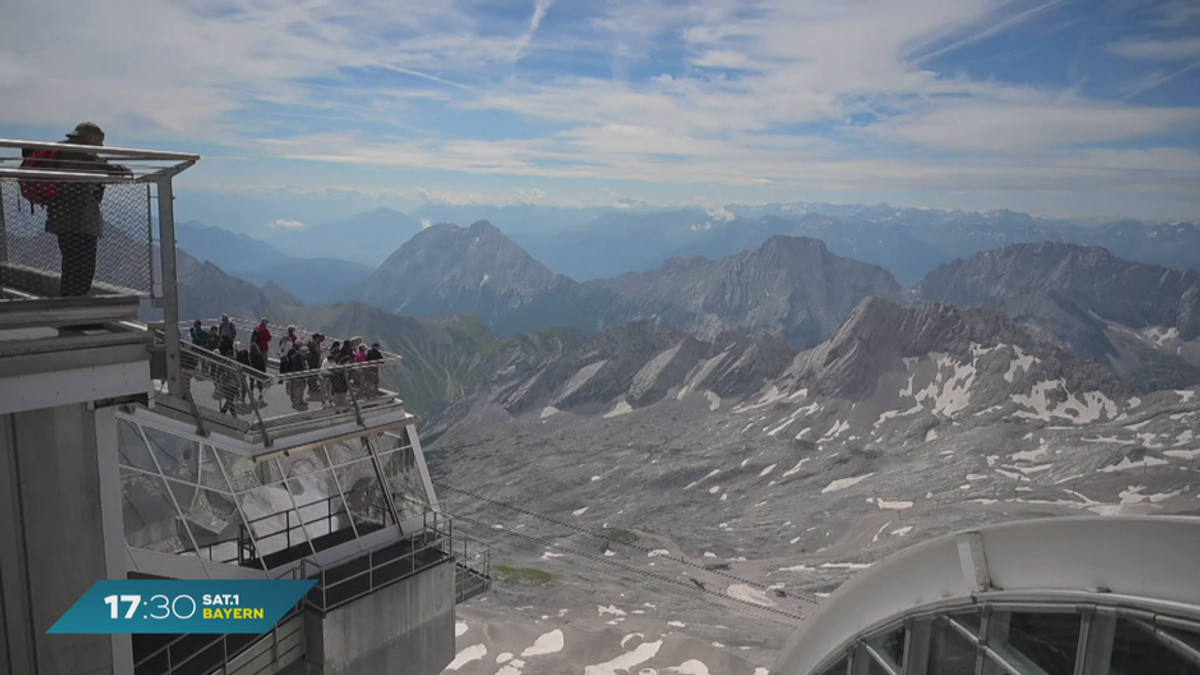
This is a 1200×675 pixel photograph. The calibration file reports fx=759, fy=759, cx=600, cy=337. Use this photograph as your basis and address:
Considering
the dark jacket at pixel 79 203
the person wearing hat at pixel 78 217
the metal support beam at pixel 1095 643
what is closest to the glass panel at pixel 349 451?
the person wearing hat at pixel 78 217

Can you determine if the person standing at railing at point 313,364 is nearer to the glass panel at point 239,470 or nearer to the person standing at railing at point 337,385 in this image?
the person standing at railing at point 337,385

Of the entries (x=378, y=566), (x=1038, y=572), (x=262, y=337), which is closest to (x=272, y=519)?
(x=378, y=566)

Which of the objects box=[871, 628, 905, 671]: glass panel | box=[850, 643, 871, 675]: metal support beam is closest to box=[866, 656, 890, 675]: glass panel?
box=[850, 643, 871, 675]: metal support beam

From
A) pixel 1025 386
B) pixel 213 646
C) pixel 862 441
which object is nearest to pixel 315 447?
pixel 213 646

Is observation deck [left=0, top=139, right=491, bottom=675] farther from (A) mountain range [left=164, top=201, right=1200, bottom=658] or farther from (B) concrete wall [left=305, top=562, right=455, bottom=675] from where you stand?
(A) mountain range [left=164, top=201, right=1200, bottom=658]

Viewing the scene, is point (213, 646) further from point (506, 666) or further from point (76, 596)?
point (506, 666)

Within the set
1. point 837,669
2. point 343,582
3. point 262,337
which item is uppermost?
point 262,337

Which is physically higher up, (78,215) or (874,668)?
(78,215)

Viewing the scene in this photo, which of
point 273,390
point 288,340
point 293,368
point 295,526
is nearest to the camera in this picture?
point 295,526

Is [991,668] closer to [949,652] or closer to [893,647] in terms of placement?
[949,652]
